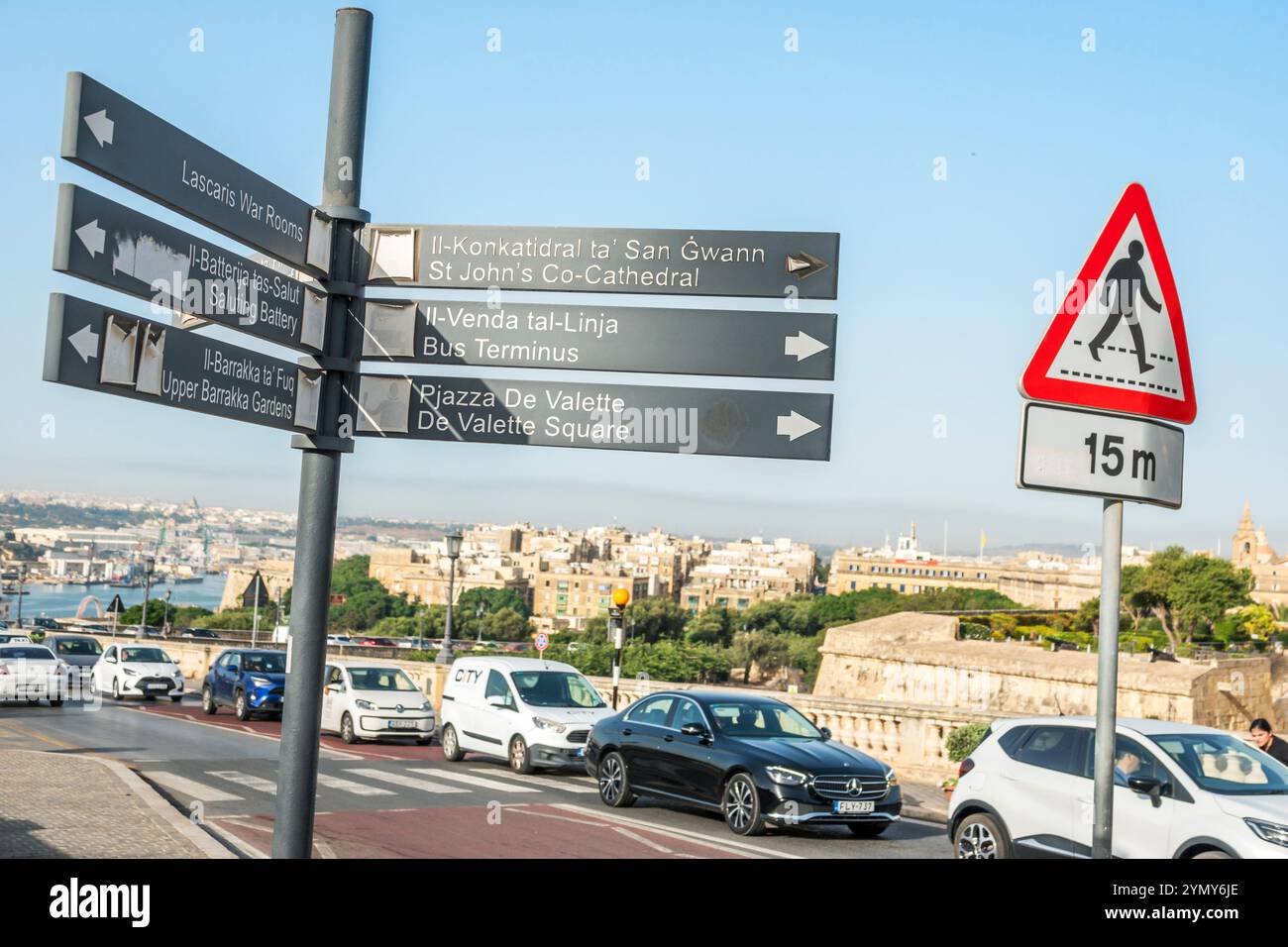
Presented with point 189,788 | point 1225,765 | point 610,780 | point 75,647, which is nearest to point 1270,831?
point 1225,765

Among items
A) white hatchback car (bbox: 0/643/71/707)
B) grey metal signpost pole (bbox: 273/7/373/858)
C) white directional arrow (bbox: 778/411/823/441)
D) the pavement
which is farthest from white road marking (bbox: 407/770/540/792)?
white hatchback car (bbox: 0/643/71/707)

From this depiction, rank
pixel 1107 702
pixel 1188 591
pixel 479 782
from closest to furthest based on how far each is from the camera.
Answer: pixel 1107 702 < pixel 479 782 < pixel 1188 591

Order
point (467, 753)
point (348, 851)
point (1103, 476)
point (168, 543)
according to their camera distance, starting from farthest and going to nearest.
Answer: point (168, 543) < point (467, 753) < point (348, 851) < point (1103, 476)

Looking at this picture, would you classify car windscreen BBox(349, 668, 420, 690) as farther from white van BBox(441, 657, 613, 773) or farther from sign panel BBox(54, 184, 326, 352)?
sign panel BBox(54, 184, 326, 352)

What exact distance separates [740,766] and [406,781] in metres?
5.64

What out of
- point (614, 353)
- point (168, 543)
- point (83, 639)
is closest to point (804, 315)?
point (614, 353)

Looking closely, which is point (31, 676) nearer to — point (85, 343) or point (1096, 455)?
point (85, 343)

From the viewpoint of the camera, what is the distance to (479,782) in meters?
18.2

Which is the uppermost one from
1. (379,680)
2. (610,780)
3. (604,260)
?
(604,260)

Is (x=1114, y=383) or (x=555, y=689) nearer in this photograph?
(x=1114, y=383)

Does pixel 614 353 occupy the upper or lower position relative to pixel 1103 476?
upper
